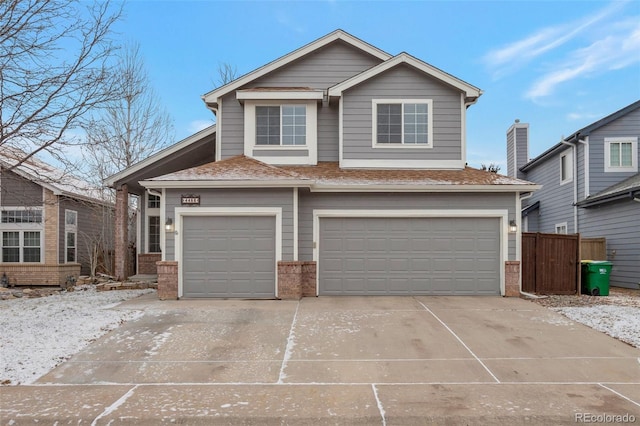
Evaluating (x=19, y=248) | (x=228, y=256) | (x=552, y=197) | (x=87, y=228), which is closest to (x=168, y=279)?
(x=228, y=256)

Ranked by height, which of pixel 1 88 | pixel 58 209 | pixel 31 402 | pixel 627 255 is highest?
pixel 1 88

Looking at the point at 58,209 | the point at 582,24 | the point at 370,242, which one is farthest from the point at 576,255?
the point at 58,209

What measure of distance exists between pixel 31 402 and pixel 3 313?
5.94 meters

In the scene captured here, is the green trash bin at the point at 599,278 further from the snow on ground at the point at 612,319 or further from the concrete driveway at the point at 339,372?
the concrete driveway at the point at 339,372

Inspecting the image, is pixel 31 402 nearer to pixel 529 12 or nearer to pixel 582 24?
pixel 529 12

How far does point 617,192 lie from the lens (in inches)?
555

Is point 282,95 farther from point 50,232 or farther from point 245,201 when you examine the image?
point 50,232

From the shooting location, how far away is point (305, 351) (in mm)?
6664

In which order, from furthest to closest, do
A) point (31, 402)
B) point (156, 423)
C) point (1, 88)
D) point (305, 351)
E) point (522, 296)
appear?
point (522, 296) < point (1, 88) < point (305, 351) < point (31, 402) < point (156, 423)

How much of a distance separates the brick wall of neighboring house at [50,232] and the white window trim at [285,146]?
8.91 metres

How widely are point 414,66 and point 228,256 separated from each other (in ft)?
24.7

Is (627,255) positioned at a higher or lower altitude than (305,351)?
higher

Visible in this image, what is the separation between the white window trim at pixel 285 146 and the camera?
12.9 m

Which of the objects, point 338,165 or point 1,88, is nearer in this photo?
point 1,88
